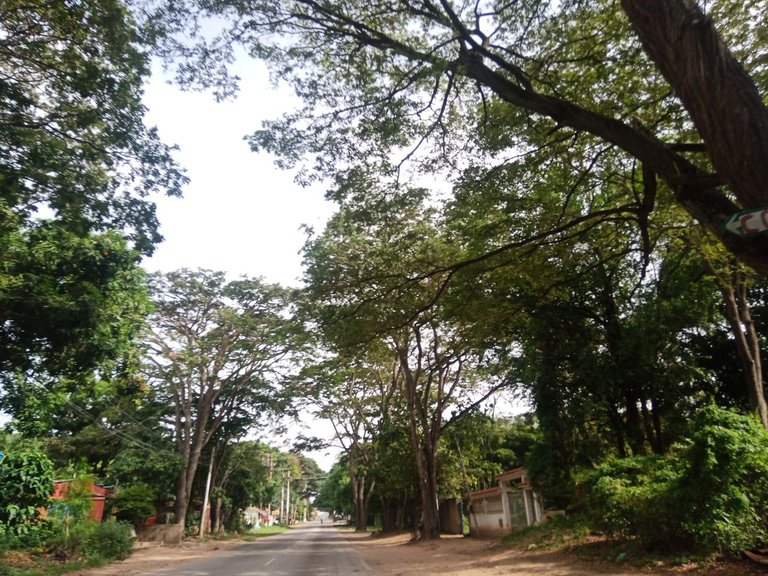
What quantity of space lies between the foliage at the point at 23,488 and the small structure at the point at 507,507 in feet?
48.4

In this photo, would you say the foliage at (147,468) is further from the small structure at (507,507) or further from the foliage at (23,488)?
the small structure at (507,507)

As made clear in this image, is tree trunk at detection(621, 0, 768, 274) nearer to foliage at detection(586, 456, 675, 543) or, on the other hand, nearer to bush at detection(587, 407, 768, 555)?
bush at detection(587, 407, 768, 555)

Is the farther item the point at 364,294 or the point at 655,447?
the point at 655,447

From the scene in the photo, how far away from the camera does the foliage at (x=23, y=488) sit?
521 inches

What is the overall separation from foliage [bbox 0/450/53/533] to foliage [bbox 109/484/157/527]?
12519mm

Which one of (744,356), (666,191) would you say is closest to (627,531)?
(744,356)

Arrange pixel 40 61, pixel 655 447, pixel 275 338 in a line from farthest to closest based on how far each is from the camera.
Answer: pixel 275 338 < pixel 655 447 < pixel 40 61

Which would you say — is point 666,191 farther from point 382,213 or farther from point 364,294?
point 364,294

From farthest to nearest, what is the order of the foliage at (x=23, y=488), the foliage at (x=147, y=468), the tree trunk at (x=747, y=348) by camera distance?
1. the foliage at (x=147, y=468)
2. the foliage at (x=23, y=488)
3. the tree trunk at (x=747, y=348)

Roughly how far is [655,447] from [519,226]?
Result: 30.7ft

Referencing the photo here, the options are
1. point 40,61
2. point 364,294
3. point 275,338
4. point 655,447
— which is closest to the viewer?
point 40,61

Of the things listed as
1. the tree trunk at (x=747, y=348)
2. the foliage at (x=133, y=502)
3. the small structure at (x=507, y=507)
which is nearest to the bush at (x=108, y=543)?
the foliage at (x=133, y=502)

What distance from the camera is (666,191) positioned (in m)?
9.88

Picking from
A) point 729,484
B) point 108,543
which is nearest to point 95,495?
point 108,543
